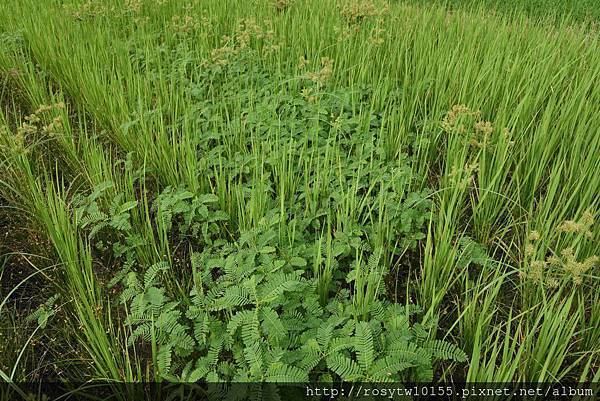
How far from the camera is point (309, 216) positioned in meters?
1.68

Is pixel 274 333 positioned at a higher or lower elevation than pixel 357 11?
lower

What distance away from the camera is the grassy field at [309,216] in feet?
4.03

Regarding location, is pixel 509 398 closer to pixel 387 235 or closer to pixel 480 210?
pixel 387 235

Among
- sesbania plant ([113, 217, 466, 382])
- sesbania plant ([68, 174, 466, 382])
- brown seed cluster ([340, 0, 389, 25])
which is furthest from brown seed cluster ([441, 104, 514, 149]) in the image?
brown seed cluster ([340, 0, 389, 25])

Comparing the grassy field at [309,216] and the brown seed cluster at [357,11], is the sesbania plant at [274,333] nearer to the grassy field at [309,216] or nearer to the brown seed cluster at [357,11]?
the grassy field at [309,216]

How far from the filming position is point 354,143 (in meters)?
2.06

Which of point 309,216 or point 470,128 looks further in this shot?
point 470,128

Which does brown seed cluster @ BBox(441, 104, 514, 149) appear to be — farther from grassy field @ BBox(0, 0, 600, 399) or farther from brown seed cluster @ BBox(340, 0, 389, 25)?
brown seed cluster @ BBox(340, 0, 389, 25)

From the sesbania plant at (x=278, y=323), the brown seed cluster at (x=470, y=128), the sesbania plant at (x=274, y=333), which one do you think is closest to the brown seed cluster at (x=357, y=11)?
the brown seed cluster at (x=470, y=128)

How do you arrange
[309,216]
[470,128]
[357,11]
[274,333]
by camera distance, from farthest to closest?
[357,11] → [470,128] → [309,216] → [274,333]

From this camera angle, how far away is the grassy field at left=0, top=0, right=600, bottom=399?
1229mm

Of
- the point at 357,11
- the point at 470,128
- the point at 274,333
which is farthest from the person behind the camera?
the point at 357,11

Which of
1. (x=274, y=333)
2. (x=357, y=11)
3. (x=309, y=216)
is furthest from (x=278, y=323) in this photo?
(x=357, y=11)

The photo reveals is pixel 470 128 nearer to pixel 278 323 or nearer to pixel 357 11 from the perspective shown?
pixel 278 323
